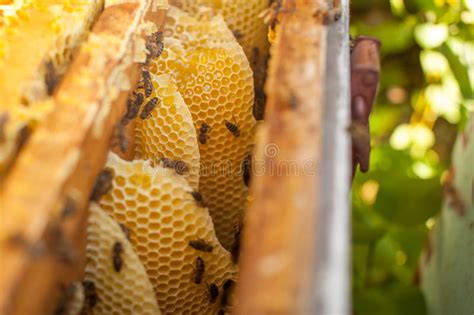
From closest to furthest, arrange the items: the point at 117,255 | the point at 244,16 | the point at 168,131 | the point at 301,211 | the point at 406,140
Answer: the point at 301,211 < the point at 117,255 < the point at 168,131 < the point at 244,16 < the point at 406,140

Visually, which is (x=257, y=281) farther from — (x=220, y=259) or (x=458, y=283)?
(x=458, y=283)

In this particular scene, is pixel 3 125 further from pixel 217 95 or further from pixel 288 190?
pixel 217 95

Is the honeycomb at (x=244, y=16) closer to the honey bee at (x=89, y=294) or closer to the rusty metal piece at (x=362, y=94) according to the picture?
the rusty metal piece at (x=362, y=94)

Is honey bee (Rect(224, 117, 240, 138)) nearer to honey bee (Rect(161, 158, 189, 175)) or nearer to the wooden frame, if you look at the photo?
honey bee (Rect(161, 158, 189, 175))

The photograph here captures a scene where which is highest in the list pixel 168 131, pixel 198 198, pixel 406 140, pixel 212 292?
pixel 168 131

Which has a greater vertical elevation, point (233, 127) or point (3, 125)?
point (3, 125)

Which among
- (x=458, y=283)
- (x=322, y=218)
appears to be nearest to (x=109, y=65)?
(x=322, y=218)

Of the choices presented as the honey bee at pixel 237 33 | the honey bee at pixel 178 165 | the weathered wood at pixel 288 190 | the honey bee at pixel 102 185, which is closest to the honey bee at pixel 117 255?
the honey bee at pixel 102 185

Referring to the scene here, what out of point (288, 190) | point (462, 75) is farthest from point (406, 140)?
point (288, 190)
